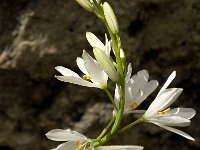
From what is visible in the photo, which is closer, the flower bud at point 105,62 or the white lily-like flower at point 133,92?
the flower bud at point 105,62

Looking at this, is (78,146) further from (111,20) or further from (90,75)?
(111,20)

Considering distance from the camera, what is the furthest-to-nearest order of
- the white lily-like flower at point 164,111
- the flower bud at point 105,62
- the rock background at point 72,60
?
the rock background at point 72,60 → the white lily-like flower at point 164,111 → the flower bud at point 105,62

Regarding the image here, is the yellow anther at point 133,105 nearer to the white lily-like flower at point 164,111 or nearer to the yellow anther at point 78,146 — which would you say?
the white lily-like flower at point 164,111

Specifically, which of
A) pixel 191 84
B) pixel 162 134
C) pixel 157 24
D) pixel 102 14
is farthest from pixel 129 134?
pixel 102 14

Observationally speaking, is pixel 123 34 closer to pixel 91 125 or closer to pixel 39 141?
pixel 91 125

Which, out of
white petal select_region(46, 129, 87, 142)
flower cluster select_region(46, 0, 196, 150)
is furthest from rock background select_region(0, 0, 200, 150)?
white petal select_region(46, 129, 87, 142)

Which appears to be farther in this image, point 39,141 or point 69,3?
point 39,141

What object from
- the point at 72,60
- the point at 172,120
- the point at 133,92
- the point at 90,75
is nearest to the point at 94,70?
the point at 90,75

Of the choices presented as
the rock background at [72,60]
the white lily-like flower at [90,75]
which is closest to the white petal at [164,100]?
the white lily-like flower at [90,75]
